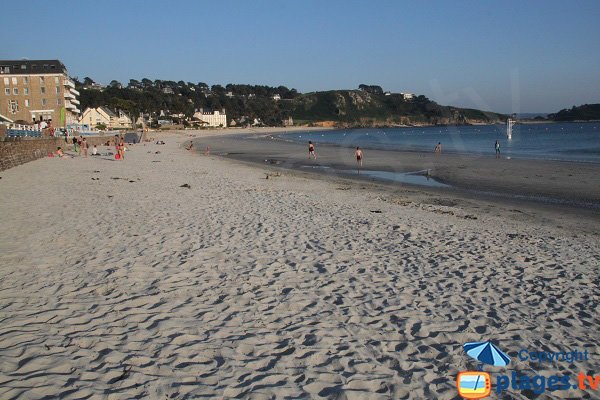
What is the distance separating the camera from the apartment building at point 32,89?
72.1 metres

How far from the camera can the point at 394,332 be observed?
16.0ft

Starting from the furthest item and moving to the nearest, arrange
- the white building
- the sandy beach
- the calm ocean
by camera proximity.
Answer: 1. the white building
2. the calm ocean
3. the sandy beach

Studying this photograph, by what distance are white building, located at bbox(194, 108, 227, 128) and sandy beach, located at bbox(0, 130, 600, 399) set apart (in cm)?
16385

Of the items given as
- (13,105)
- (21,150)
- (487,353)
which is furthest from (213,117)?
A: (487,353)

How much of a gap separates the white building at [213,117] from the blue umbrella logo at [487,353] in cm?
16971

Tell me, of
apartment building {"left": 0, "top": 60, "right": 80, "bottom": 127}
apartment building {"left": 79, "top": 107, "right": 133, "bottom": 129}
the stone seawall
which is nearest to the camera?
the stone seawall

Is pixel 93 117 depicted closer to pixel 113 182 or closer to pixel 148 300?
pixel 113 182

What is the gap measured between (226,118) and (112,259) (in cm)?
18194

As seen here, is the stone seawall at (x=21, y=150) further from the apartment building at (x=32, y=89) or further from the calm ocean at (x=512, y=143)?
the apartment building at (x=32, y=89)

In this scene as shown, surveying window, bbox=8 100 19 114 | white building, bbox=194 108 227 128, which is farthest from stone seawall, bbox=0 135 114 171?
white building, bbox=194 108 227 128

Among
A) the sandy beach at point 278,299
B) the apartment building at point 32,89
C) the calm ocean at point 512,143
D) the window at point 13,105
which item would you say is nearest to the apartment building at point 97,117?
the apartment building at point 32,89

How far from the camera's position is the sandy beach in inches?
157

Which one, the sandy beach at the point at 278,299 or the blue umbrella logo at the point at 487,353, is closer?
the sandy beach at the point at 278,299

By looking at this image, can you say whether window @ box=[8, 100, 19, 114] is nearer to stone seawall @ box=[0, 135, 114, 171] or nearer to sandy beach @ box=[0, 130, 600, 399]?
stone seawall @ box=[0, 135, 114, 171]
